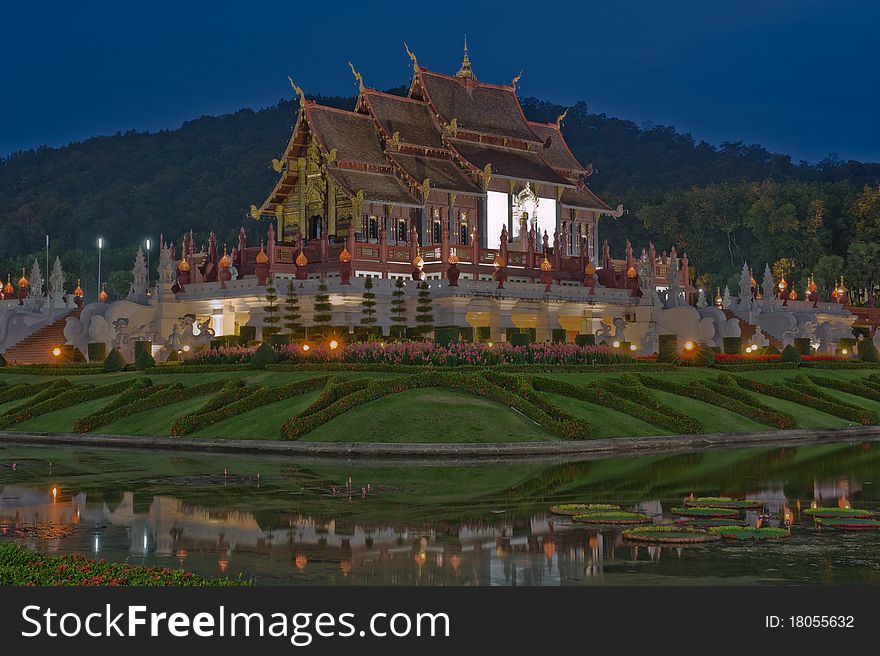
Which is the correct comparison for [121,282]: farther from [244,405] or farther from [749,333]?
[244,405]

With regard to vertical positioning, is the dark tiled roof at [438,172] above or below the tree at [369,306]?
above

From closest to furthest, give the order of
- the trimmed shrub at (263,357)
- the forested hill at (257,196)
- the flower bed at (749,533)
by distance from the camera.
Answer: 1. the flower bed at (749,533)
2. the trimmed shrub at (263,357)
3. the forested hill at (257,196)

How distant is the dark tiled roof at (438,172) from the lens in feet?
272

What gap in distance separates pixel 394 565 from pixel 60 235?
150749 millimetres

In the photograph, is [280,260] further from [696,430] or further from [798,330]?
[696,430]

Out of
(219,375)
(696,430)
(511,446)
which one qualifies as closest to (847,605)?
(511,446)

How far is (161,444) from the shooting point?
39.8m

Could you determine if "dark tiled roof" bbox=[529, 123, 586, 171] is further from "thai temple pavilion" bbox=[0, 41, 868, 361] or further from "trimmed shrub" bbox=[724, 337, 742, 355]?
"trimmed shrub" bbox=[724, 337, 742, 355]

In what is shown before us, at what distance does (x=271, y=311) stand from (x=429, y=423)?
27.8 metres

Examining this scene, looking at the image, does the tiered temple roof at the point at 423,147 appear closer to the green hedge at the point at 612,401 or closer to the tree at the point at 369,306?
the tree at the point at 369,306

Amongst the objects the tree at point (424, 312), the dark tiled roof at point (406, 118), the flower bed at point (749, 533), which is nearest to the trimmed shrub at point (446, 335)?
the tree at point (424, 312)

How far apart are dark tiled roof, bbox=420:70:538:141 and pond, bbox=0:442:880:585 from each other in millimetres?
55498

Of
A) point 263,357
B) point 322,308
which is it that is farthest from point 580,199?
point 263,357

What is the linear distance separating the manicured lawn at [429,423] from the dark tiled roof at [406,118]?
4577cm
